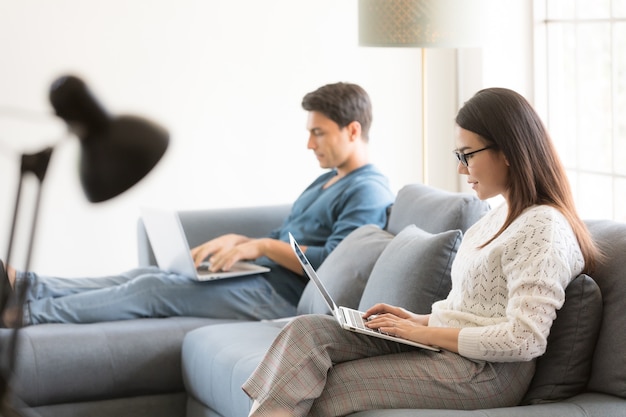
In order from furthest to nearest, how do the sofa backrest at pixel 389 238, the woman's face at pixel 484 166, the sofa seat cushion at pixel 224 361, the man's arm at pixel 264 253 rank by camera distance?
the man's arm at pixel 264 253 → the sofa backrest at pixel 389 238 → the sofa seat cushion at pixel 224 361 → the woman's face at pixel 484 166

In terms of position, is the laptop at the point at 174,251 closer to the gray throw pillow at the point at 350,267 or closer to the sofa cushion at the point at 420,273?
the gray throw pillow at the point at 350,267

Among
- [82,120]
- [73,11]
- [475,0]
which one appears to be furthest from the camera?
[73,11]

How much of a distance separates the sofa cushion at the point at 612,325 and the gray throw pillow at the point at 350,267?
39.6 inches

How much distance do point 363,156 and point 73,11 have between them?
5.60ft

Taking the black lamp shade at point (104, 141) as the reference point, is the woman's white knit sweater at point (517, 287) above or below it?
below

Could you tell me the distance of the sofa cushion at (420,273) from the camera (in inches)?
113

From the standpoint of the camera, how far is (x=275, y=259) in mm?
3803

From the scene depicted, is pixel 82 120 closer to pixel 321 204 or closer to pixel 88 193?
pixel 88 193

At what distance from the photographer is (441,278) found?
2.87 metres

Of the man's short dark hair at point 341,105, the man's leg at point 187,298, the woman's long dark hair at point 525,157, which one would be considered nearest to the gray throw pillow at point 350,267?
the man's leg at point 187,298

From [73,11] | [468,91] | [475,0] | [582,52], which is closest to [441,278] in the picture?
[475,0]

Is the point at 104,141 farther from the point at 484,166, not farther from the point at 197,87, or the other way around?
the point at 197,87

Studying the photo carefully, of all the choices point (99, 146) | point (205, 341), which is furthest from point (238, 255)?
point (99, 146)

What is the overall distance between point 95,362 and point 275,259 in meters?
0.77
